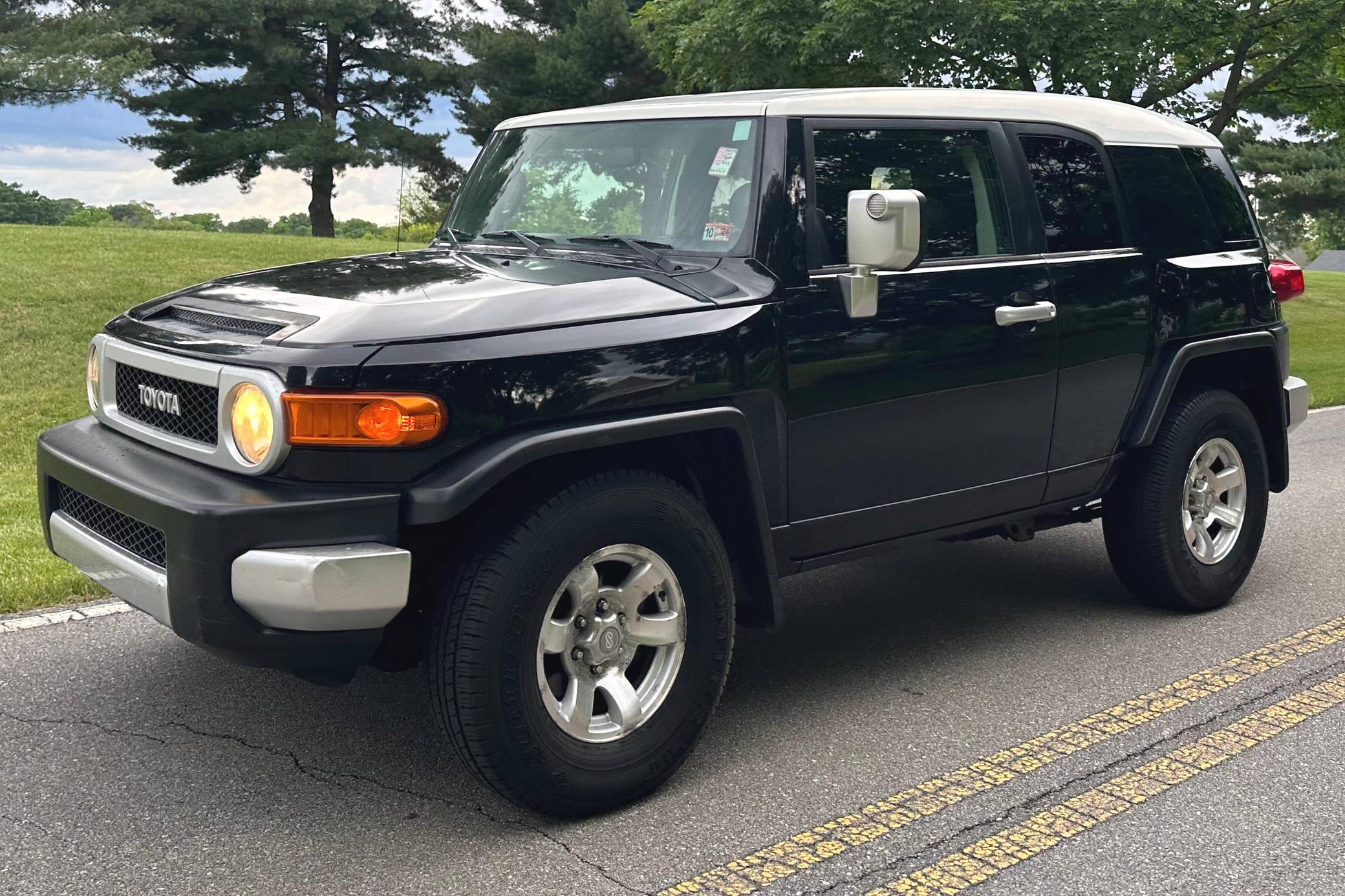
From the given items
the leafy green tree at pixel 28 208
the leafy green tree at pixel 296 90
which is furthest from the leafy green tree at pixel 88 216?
the leafy green tree at pixel 296 90

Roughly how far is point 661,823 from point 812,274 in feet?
5.49

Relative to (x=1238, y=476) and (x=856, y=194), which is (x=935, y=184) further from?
(x=1238, y=476)

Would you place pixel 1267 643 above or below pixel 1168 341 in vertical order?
below

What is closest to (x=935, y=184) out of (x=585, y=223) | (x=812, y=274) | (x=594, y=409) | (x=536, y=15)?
(x=812, y=274)

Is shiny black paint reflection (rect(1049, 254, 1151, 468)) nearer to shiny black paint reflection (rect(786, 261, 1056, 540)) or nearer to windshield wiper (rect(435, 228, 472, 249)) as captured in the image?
shiny black paint reflection (rect(786, 261, 1056, 540))

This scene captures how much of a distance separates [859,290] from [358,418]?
5.30ft

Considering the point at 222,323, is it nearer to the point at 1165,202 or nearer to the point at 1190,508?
the point at 1165,202

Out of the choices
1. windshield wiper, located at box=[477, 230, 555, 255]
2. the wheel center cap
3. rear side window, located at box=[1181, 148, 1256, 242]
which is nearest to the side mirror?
windshield wiper, located at box=[477, 230, 555, 255]

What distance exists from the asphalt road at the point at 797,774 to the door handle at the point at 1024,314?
1.26 metres

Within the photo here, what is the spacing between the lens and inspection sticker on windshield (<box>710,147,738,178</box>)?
430cm

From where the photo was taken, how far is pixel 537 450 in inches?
137

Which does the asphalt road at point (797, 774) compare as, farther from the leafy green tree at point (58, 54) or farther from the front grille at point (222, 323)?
the leafy green tree at point (58, 54)

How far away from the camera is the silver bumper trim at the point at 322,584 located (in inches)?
129

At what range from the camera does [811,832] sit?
11.9ft
